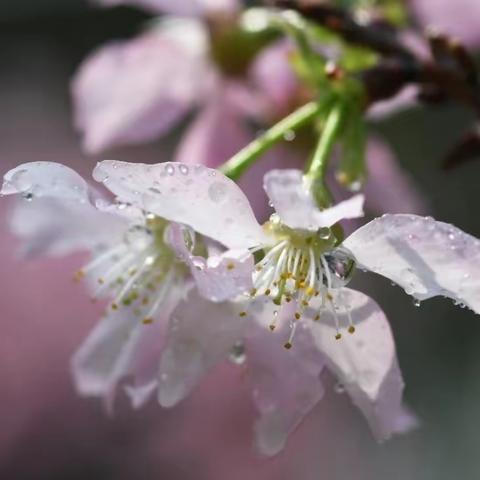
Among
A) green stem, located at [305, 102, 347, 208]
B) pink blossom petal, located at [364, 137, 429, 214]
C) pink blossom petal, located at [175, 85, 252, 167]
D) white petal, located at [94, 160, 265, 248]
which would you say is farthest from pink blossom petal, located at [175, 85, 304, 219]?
white petal, located at [94, 160, 265, 248]

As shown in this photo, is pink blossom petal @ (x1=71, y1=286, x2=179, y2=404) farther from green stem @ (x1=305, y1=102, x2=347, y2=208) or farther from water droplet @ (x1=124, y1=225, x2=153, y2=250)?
green stem @ (x1=305, y1=102, x2=347, y2=208)

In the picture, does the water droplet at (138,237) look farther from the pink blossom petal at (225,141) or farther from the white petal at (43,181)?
the pink blossom petal at (225,141)

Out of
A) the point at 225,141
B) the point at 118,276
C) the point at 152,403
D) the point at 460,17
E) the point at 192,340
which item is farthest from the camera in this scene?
the point at 152,403

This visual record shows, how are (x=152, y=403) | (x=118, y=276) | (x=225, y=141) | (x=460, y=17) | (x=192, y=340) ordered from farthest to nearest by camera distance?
(x=152, y=403), (x=460, y=17), (x=225, y=141), (x=118, y=276), (x=192, y=340)

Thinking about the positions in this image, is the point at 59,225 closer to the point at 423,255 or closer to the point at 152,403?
the point at 423,255

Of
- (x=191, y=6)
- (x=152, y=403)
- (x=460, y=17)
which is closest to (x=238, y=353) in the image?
(x=191, y=6)

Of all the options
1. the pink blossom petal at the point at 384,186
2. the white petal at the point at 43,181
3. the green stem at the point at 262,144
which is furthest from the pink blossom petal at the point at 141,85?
the white petal at the point at 43,181
